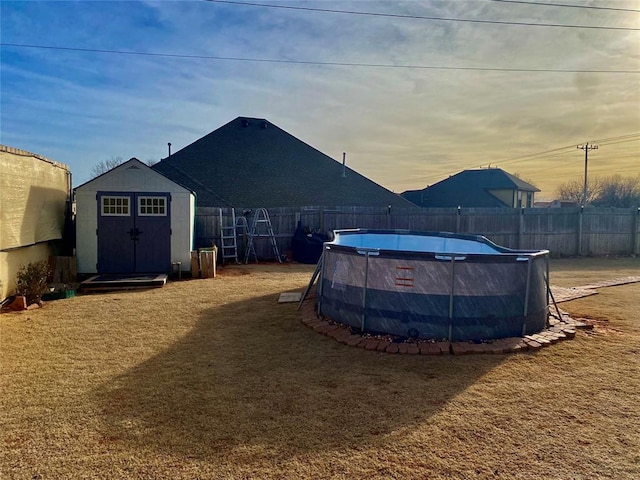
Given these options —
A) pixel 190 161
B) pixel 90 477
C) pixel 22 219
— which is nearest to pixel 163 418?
pixel 90 477

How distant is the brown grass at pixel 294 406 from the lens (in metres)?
2.27

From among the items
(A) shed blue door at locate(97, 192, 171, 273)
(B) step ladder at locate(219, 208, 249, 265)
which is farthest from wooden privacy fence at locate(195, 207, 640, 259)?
(A) shed blue door at locate(97, 192, 171, 273)

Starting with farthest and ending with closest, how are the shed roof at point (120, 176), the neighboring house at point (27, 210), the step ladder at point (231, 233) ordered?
the step ladder at point (231, 233), the shed roof at point (120, 176), the neighboring house at point (27, 210)

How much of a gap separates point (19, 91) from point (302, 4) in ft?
24.1

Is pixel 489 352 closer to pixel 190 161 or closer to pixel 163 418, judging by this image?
pixel 163 418

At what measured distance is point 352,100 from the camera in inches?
511

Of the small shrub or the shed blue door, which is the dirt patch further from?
the small shrub

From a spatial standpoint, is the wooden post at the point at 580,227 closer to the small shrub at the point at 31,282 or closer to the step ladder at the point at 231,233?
the step ladder at the point at 231,233

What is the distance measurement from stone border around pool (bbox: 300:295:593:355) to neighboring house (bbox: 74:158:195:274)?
5638mm

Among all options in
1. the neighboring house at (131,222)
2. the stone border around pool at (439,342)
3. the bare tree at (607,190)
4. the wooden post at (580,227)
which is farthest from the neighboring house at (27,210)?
the bare tree at (607,190)

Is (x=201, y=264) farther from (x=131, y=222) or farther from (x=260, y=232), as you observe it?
(x=260, y=232)

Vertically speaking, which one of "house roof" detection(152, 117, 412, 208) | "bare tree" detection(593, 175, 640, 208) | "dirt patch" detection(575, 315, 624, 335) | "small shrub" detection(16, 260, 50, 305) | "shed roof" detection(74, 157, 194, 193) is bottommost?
"dirt patch" detection(575, 315, 624, 335)

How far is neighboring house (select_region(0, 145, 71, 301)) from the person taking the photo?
6.33 meters

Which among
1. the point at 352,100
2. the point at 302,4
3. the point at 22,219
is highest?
the point at 302,4
